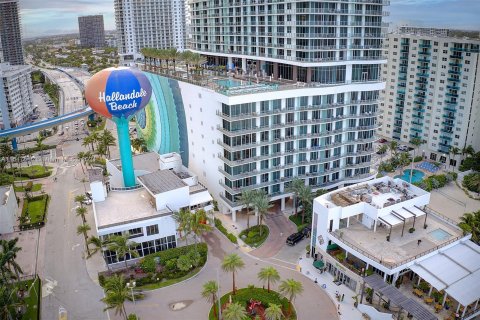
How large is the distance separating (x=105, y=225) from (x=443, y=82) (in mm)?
87046

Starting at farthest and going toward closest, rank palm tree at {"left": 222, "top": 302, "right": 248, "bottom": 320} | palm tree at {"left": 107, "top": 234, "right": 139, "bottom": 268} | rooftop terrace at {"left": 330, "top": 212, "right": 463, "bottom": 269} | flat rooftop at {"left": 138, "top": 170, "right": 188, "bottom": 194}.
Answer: flat rooftop at {"left": 138, "top": 170, "right": 188, "bottom": 194} → palm tree at {"left": 107, "top": 234, "right": 139, "bottom": 268} → rooftop terrace at {"left": 330, "top": 212, "right": 463, "bottom": 269} → palm tree at {"left": 222, "top": 302, "right": 248, "bottom": 320}

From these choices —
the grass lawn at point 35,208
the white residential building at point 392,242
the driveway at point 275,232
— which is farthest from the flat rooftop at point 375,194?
the grass lawn at point 35,208

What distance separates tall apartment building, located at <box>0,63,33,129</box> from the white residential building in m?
118

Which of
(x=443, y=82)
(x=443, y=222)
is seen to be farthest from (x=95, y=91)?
(x=443, y=82)

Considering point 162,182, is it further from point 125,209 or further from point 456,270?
point 456,270

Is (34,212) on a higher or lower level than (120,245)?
lower

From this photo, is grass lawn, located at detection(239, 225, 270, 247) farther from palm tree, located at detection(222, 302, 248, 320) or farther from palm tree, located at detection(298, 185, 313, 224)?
palm tree, located at detection(222, 302, 248, 320)

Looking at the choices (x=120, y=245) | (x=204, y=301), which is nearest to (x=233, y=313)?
(x=204, y=301)

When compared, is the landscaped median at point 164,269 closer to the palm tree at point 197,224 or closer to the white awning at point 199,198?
the palm tree at point 197,224

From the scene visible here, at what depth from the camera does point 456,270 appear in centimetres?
5238

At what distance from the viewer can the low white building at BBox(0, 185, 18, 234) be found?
7244 centimetres

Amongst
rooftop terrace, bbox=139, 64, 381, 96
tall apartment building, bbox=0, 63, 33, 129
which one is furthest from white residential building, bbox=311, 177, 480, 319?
tall apartment building, bbox=0, 63, 33, 129

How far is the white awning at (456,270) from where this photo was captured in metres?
49.0

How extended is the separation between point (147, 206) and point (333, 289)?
32563mm
